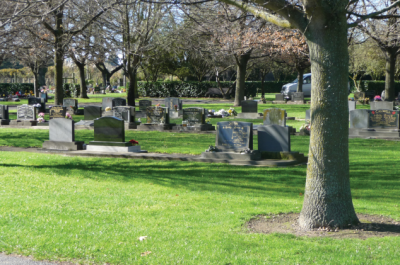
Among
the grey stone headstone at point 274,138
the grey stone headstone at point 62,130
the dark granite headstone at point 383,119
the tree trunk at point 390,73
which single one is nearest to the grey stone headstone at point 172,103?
the dark granite headstone at point 383,119

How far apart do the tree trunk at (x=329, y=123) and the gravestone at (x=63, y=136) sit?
9969 mm

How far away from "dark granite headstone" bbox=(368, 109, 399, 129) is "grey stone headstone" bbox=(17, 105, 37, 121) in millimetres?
16336

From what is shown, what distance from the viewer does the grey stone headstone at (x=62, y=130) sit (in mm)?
14758

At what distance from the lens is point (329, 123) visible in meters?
6.39

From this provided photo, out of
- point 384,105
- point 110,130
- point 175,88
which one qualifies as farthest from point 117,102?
point 175,88

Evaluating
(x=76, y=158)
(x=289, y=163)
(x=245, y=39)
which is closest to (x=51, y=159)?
(x=76, y=158)

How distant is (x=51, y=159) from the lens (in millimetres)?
12945

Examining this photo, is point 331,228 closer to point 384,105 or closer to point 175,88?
point 384,105

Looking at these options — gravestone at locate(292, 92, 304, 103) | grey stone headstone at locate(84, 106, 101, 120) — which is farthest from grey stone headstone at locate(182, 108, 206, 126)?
gravestone at locate(292, 92, 304, 103)

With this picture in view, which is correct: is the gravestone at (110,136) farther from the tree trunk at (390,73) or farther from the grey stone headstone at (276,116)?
the tree trunk at (390,73)

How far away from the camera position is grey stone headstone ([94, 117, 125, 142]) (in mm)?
14539

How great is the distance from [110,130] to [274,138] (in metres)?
5.29

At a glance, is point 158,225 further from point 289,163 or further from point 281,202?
point 289,163

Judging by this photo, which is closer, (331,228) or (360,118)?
(331,228)
